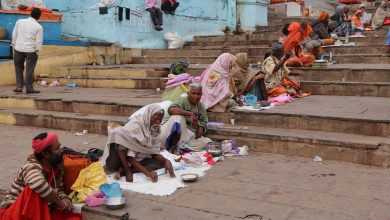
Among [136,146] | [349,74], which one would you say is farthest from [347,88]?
[136,146]

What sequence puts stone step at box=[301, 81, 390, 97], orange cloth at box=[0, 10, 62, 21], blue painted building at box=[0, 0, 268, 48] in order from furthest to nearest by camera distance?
blue painted building at box=[0, 0, 268, 48] → orange cloth at box=[0, 10, 62, 21] → stone step at box=[301, 81, 390, 97]

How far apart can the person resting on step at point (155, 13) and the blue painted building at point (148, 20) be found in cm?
14

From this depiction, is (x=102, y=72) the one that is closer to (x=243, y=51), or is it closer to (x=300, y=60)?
(x=243, y=51)

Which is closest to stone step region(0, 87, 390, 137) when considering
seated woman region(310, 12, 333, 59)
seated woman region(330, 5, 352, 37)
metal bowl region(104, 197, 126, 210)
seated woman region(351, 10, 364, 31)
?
metal bowl region(104, 197, 126, 210)

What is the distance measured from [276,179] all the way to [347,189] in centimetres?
70

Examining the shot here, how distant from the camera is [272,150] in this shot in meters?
5.49

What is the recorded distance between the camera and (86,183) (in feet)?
13.4

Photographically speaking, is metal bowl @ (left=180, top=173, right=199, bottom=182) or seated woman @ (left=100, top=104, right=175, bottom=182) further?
seated woman @ (left=100, top=104, right=175, bottom=182)

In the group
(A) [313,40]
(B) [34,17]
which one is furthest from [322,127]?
(B) [34,17]

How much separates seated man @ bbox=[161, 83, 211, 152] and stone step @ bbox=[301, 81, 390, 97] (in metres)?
3.02

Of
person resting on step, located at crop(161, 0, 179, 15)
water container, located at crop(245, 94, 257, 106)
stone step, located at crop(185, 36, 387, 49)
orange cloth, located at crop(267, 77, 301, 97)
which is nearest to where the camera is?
water container, located at crop(245, 94, 257, 106)

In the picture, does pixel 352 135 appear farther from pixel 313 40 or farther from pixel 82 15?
pixel 82 15

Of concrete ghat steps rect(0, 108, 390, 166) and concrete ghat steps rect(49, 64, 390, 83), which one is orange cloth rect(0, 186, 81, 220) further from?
concrete ghat steps rect(49, 64, 390, 83)

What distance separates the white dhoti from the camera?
5.48 m
